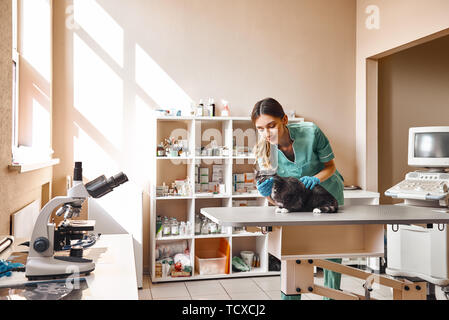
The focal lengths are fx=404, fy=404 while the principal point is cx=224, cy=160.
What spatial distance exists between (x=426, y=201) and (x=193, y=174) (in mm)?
2304

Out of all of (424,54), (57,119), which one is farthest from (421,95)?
(57,119)

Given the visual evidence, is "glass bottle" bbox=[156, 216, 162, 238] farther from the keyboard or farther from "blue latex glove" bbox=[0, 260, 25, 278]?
"blue latex glove" bbox=[0, 260, 25, 278]

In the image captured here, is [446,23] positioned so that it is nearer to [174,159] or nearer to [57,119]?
[174,159]

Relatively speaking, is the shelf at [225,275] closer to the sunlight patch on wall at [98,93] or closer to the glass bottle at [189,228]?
the glass bottle at [189,228]

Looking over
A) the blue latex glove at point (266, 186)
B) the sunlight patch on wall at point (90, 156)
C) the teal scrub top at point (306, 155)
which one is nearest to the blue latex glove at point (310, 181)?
the teal scrub top at point (306, 155)

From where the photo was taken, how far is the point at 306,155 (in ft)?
8.40

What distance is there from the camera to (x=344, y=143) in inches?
199

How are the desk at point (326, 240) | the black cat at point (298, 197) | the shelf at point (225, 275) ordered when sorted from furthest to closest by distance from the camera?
the shelf at point (225, 275)
the black cat at point (298, 197)
the desk at point (326, 240)

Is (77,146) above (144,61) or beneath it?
beneath

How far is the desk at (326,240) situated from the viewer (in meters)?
2.28

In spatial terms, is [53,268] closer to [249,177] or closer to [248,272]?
[248,272]

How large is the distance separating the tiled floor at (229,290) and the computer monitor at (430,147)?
51.5 inches

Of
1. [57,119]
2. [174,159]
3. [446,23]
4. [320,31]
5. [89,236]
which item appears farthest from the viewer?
[320,31]

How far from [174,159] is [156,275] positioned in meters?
1.25
